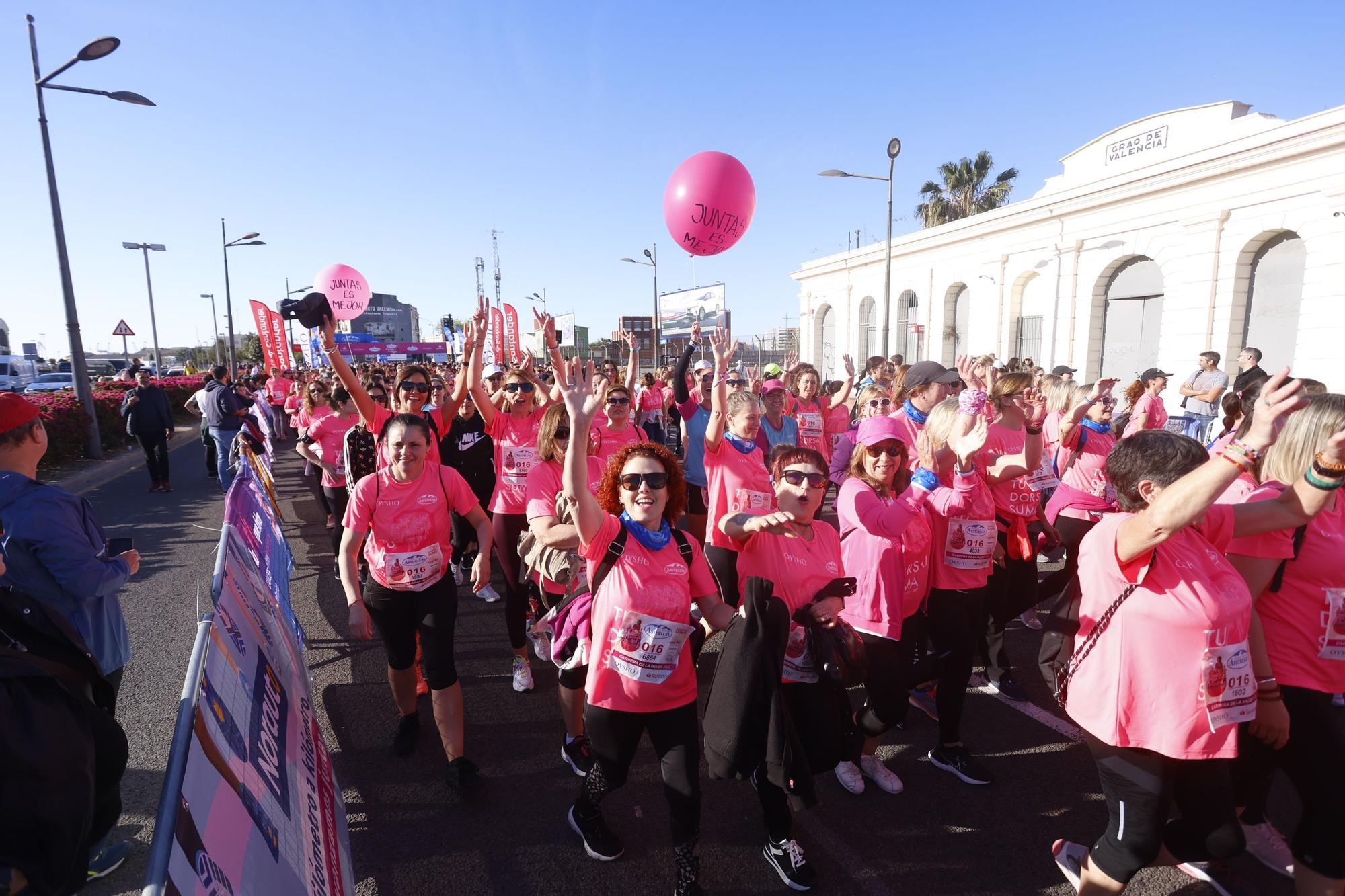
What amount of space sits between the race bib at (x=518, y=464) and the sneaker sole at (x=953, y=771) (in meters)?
3.09

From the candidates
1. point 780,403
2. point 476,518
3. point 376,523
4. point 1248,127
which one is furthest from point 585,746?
point 1248,127

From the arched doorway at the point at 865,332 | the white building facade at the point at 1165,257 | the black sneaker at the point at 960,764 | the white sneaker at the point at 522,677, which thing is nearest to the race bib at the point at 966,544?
the black sneaker at the point at 960,764

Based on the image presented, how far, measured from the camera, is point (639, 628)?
2.57 m

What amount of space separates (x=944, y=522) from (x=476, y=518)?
2.56 metres

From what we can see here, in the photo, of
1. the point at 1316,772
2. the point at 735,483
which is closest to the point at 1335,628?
the point at 1316,772

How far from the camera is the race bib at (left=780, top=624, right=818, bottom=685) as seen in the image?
2746 mm

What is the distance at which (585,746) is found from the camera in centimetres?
361

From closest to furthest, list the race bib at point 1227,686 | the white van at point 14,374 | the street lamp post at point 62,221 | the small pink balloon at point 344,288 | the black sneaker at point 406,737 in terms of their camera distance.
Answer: the race bib at point 1227,686 → the black sneaker at point 406,737 → the street lamp post at point 62,221 → the small pink balloon at point 344,288 → the white van at point 14,374

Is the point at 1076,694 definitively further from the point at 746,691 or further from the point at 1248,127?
the point at 1248,127

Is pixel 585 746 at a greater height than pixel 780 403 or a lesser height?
lesser

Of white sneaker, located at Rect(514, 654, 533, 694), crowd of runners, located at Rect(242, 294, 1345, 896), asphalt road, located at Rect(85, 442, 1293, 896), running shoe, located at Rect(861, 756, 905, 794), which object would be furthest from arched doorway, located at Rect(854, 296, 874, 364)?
running shoe, located at Rect(861, 756, 905, 794)

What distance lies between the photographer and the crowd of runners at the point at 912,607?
2176 millimetres

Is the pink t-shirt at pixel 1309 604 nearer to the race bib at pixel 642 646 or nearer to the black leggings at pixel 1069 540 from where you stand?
the black leggings at pixel 1069 540

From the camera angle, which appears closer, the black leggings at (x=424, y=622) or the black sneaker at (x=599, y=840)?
the black sneaker at (x=599, y=840)
